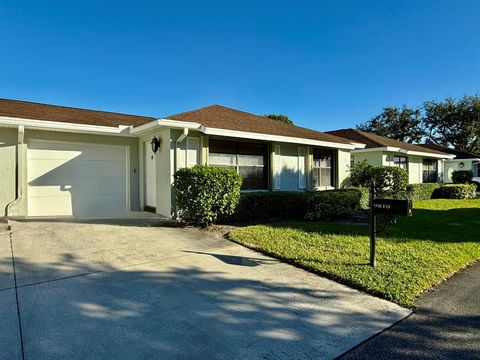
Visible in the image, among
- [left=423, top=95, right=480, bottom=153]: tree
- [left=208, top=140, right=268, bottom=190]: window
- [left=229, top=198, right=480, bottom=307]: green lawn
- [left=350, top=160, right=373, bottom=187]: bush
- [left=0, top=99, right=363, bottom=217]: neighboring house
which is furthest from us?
[left=423, top=95, right=480, bottom=153]: tree

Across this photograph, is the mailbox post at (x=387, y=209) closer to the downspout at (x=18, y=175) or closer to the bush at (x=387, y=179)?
the bush at (x=387, y=179)

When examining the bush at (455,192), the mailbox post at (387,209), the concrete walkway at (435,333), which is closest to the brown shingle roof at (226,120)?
the mailbox post at (387,209)

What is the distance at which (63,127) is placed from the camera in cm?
876

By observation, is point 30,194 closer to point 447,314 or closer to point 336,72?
point 447,314

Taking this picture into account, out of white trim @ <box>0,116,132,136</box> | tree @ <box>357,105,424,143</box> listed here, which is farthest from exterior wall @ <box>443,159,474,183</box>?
white trim @ <box>0,116,132,136</box>

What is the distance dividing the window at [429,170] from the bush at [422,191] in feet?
10.5

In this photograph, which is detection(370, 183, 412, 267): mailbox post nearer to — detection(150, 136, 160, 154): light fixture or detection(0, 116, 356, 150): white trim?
detection(0, 116, 356, 150): white trim

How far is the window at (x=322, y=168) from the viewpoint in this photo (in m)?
12.7

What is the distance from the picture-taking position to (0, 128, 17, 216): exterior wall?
8.23m

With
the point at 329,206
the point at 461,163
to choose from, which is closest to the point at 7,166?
the point at 329,206

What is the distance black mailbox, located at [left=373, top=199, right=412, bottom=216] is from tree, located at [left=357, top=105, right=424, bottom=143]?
140 feet

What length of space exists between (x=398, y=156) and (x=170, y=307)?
1877 cm

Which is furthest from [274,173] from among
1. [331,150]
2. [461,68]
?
[461,68]

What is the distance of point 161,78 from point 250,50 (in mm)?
5021
